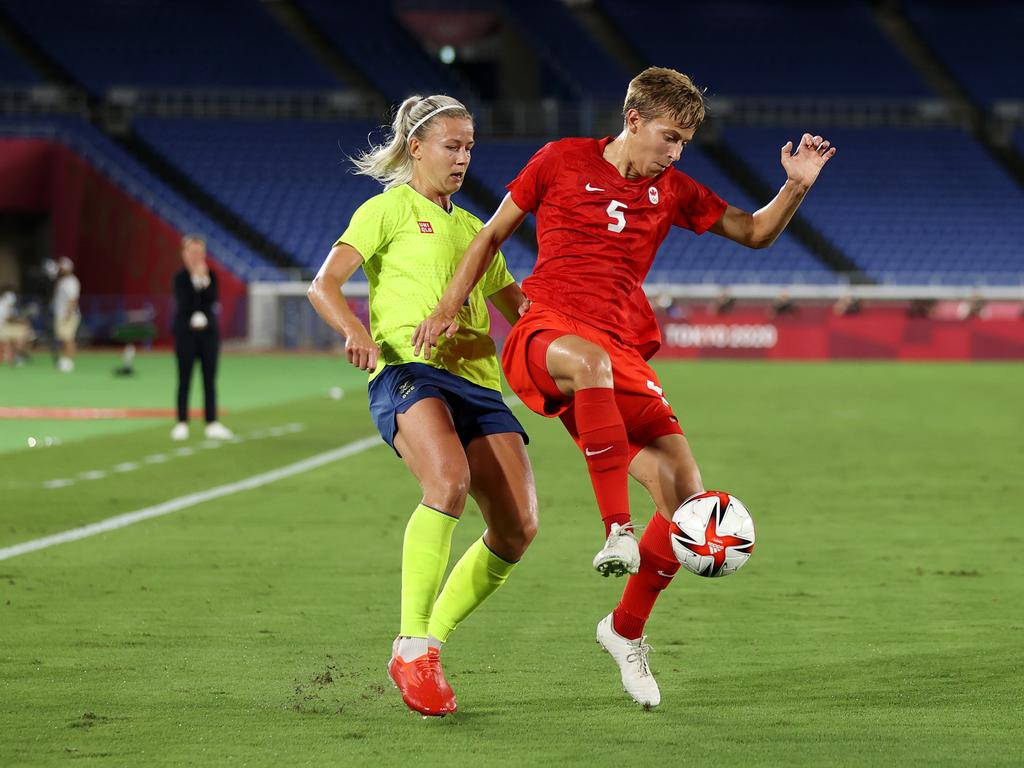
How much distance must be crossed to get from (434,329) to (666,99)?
3.80 ft

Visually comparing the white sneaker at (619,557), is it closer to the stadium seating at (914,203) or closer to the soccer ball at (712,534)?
the soccer ball at (712,534)

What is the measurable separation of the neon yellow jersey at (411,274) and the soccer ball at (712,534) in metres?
0.91

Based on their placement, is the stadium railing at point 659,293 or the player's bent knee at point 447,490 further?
the stadium railing at point 659,293

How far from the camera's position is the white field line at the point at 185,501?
32.5 feet

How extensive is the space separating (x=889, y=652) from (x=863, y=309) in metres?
32.1

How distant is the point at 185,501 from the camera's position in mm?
12008

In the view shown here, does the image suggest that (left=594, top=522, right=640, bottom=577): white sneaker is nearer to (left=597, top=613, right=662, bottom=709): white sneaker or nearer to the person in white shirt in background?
(left=597, top=613, right=662, bottom=709): white sneaker

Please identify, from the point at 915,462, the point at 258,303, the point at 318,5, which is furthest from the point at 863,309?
the point at 915,462

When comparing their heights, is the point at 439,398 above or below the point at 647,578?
above

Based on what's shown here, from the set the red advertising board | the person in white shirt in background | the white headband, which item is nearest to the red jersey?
the white headband

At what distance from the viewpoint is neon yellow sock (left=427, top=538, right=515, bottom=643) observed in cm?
597

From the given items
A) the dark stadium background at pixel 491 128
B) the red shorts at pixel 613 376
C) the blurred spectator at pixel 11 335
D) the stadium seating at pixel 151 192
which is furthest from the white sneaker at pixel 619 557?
the stadium seating at pixel 151 192

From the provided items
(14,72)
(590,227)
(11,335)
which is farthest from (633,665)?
(14,72)

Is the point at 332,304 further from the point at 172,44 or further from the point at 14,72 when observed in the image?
the point at 172,44
